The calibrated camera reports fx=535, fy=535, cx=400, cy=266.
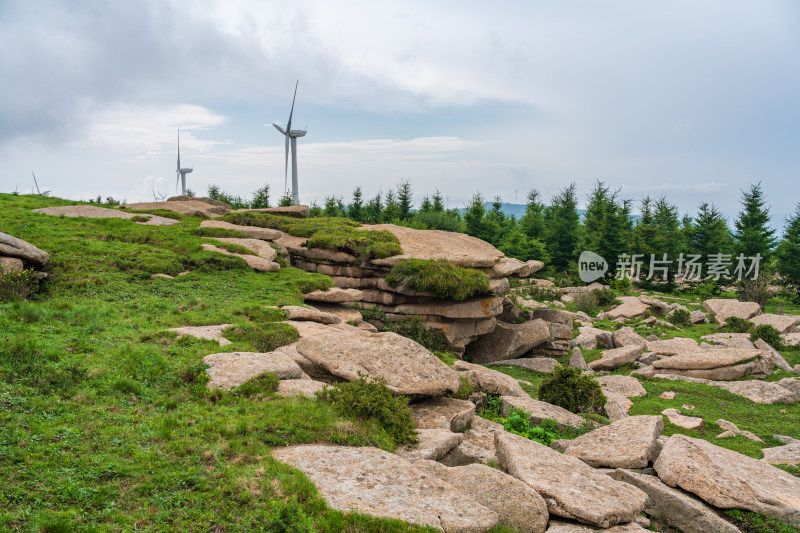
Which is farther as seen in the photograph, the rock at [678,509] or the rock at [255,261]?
the rock at [255,261]

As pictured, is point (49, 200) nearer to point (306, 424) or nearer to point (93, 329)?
point (93, 329)

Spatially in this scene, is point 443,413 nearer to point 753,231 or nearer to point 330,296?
point 330,296

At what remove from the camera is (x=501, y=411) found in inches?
541

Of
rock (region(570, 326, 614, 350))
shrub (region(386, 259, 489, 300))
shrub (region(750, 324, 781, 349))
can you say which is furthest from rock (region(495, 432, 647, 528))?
shrub (region(750, 324, 781, 349))

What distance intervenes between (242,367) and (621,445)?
7.55 meters

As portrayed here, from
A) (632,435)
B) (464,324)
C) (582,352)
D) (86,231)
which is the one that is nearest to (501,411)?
(632,435)

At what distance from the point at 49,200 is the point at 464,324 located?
25.3 meters

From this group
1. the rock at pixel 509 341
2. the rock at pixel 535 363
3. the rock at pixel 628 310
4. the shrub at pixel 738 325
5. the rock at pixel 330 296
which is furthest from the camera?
the rock at pixel 628 310

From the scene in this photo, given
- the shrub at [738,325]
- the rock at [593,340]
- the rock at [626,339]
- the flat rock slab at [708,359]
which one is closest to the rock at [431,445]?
the flat rock slab at [708,359]

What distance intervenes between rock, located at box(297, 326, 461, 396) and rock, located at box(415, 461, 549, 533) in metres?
2.84

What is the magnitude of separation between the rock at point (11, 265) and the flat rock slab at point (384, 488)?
1216 cm

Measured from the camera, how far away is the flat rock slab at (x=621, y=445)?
9.90m

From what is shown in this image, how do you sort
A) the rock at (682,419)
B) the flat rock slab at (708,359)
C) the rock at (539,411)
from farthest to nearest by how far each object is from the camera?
1. the flat rock slab at (708,359)
2. the rock at (682,419)
3. the rock at (539,411)

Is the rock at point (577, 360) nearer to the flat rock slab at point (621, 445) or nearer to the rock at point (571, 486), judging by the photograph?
the flat rock slab at point (621, 445)
